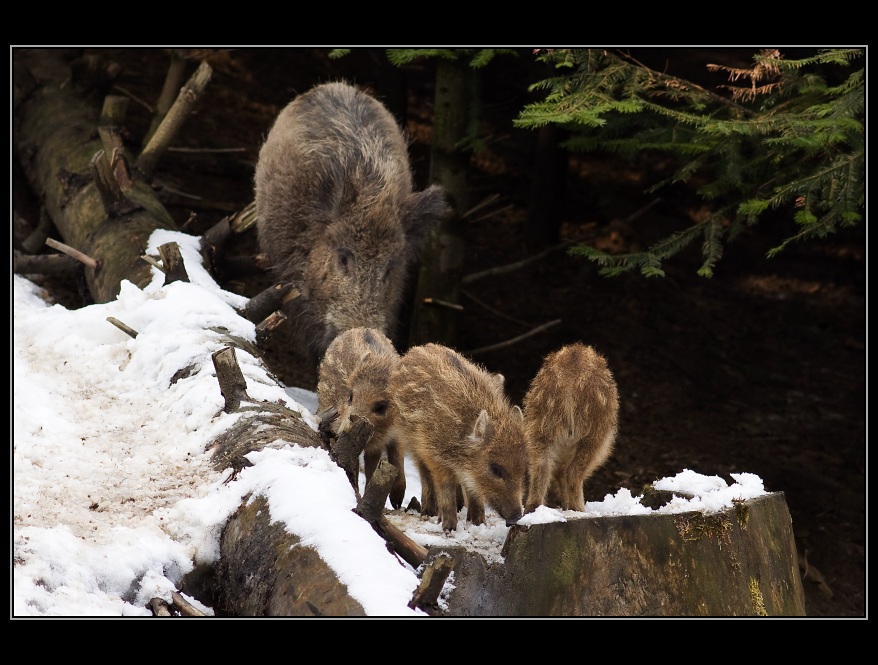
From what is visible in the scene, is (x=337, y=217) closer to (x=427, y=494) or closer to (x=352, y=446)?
(x=427, y=494)

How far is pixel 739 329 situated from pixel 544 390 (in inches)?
302

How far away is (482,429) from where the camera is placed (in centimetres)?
491

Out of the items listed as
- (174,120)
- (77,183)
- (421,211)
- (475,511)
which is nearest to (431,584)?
(475,511)

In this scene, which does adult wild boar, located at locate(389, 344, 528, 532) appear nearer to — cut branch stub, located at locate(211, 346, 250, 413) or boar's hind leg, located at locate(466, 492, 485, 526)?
boar's hind leg, located at locate(466, 492, 485, 526)

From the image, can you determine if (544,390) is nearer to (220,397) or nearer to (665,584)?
(665,584)

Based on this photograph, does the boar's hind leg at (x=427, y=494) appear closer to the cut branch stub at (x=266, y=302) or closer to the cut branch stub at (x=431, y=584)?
the cut branch stub at (x=431, y=584)

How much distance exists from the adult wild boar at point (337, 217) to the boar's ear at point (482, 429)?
2.88 meters

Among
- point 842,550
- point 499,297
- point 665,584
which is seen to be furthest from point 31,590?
point 499,297

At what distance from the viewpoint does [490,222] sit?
13289 mm

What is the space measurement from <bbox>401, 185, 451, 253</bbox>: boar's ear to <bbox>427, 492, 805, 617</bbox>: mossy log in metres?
4.54

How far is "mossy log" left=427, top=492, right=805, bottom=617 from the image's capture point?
13.6 feet

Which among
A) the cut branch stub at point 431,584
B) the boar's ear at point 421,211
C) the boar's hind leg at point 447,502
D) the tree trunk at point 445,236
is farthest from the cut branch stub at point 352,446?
the tree trunk at point 445,236

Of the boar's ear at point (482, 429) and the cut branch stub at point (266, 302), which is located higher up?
the cut branch stub at point (266, 302)

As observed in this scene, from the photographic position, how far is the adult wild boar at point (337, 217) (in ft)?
26.1
